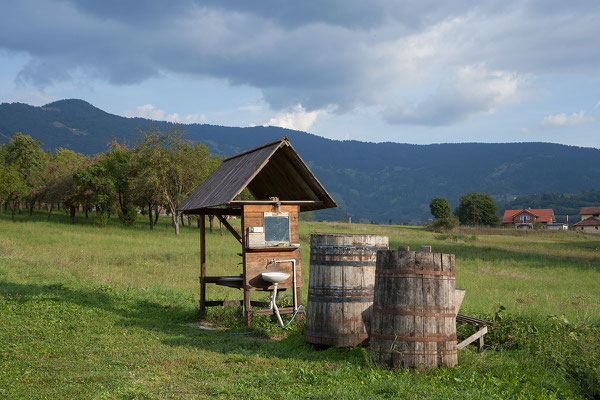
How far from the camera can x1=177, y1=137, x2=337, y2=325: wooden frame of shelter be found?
11.9 m

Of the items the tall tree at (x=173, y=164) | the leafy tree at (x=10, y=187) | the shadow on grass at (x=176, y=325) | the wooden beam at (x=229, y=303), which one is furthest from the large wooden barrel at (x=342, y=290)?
the leafy tree at (x=10, y=187)

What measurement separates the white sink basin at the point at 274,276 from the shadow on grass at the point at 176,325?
1207mm

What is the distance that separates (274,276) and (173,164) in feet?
127

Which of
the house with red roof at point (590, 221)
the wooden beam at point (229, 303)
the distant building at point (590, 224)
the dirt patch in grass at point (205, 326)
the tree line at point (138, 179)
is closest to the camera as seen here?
the dirt patch in grass at point (205, 326)

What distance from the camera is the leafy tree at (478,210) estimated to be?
12331cm

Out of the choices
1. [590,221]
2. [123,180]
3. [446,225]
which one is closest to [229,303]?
[123,180]

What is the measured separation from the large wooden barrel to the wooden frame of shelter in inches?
120

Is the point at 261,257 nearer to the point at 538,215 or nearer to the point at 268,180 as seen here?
the point at 268,180

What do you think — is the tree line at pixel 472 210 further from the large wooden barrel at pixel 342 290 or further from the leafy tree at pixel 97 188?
the large wooden barrel at pixel 342 290

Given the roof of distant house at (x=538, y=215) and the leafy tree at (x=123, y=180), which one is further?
the roof of distant house at (x=538, y=215)

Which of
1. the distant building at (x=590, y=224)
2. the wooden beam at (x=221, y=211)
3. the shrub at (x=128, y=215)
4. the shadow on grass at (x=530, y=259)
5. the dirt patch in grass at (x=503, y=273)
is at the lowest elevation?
the distant building at (x=590, y=224)

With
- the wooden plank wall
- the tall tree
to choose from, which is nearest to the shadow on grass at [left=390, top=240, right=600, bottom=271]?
the wooden plank wall

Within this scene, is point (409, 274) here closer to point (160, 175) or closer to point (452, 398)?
point (452, 398)

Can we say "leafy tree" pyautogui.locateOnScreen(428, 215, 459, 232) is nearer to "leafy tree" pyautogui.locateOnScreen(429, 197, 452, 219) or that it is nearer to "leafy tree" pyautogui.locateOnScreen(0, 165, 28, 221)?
"leafy tree" pyautogui.locateOnScreen(429, 197, 452, 219)
